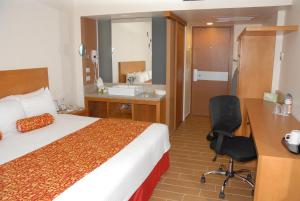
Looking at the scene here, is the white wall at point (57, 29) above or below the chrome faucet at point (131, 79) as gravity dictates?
above

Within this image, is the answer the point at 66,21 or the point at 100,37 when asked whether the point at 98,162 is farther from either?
the point at 100,37

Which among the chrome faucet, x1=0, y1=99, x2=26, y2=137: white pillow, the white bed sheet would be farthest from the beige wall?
x1=0, y1=99, x2=26, y2=137: white pillow

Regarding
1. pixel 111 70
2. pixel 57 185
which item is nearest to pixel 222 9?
pixel 111 70

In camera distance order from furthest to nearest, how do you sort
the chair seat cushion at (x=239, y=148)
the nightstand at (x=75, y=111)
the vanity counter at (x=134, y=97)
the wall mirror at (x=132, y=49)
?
the wall mirror at (x=132, y=49)
the vanity counter at (x=134, y=97)
the nightstand at (x=75, y=111)
the chair seat cushion at (x=239, y=148)

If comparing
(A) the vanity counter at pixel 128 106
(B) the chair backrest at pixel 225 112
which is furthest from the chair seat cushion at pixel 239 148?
(A) the vanity counter at pixel 128 106

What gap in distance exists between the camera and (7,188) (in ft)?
5.16

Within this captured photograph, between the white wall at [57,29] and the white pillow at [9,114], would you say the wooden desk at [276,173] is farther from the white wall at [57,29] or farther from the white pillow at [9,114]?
the white pillow at [9,114]

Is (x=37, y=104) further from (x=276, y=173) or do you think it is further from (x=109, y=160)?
(x=276, y=173)

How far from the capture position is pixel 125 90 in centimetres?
429

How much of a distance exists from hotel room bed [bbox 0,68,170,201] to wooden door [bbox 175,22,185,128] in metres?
2.02

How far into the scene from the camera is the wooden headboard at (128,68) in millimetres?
4586

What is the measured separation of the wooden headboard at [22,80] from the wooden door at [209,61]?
3.62 meters

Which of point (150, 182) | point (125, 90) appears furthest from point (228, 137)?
point (125, 90)

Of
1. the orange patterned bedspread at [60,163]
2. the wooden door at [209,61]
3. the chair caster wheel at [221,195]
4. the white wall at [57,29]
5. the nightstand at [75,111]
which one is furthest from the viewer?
the wooden door at [209,61]
